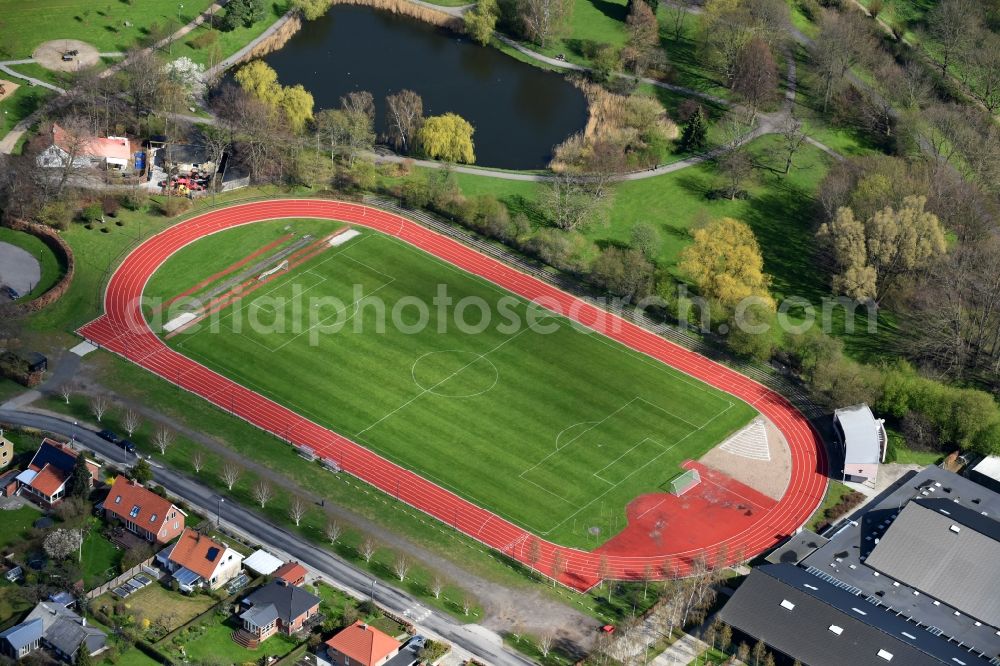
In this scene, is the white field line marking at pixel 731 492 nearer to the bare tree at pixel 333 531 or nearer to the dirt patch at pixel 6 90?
the bare tree at pixel 333 531

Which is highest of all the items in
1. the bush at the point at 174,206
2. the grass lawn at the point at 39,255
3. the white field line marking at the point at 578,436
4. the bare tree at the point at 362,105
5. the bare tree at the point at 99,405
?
the bare tree at the point at 362,105

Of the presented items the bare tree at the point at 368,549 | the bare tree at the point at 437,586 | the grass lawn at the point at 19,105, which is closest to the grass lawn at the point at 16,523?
the bare tree at the point at 368,549

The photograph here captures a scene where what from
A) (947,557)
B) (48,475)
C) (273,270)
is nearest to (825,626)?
(947,557)

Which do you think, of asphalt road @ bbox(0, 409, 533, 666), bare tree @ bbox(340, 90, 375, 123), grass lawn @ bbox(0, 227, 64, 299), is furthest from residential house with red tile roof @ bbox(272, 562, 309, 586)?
bare tree @ bbox(340, 90, 375, 123)

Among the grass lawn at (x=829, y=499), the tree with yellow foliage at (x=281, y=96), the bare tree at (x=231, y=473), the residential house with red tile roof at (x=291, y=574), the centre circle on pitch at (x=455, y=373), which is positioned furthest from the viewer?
the tree with yellow foliage at (x=281, y=96)

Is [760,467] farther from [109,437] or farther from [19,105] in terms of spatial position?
[19,105]

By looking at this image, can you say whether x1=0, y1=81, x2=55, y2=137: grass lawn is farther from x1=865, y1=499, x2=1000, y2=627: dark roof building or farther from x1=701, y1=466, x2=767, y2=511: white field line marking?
x1=865, y1=499, x2=1000, y2=627: dark roof building
